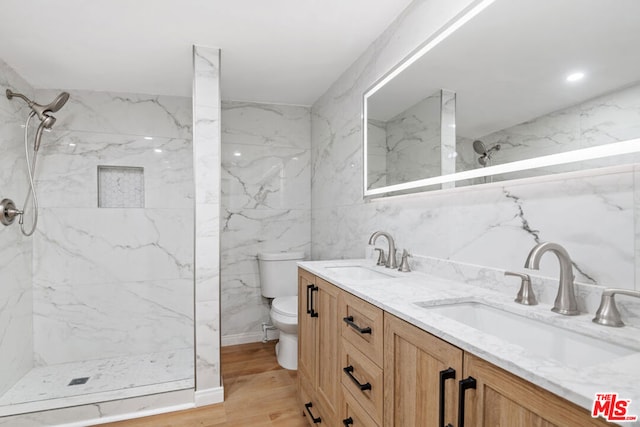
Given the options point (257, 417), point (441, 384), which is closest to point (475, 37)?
point (441, 384)

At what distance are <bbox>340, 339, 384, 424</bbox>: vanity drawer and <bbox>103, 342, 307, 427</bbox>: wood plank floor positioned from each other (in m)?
0.83

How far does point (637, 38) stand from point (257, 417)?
2330mm

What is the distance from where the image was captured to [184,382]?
2.16 m

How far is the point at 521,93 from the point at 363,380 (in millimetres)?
1169

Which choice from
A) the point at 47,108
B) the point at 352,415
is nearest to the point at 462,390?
the point at 352,415

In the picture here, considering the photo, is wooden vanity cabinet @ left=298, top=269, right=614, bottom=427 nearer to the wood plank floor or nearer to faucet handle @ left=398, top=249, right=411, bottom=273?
the wood plank floor

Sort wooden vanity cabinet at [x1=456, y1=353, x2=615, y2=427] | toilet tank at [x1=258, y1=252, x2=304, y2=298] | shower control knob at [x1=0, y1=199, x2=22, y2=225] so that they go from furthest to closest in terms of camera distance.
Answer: toilet tank at [x1=258, y1=252, x2=304, y2=298]
shower control knob at [x1=0, y1=199, x2=22, y2=225]
wooden vanity cabinet at [x1=456, y1=353, x2=615, y2=427]

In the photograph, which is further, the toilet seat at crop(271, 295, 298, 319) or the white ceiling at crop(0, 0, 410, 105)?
the toilet seat at crop(271, 295, 298, 319)

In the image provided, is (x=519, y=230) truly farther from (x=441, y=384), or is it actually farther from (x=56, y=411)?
(x=56, y=411)

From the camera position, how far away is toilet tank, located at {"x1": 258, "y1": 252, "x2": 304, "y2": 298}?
2900 millimetres

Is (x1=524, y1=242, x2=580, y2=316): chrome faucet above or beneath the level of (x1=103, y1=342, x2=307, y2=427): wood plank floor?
above

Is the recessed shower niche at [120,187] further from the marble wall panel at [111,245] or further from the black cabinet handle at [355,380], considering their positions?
the black cabinet handle at [355,380]

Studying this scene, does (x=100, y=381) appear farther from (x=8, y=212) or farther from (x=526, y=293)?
(x=526, y=293)

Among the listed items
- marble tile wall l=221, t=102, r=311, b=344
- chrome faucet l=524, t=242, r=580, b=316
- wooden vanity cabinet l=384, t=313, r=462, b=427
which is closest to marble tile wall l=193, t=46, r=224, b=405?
marble tile wall l=221, t=102, r=311, b=344
